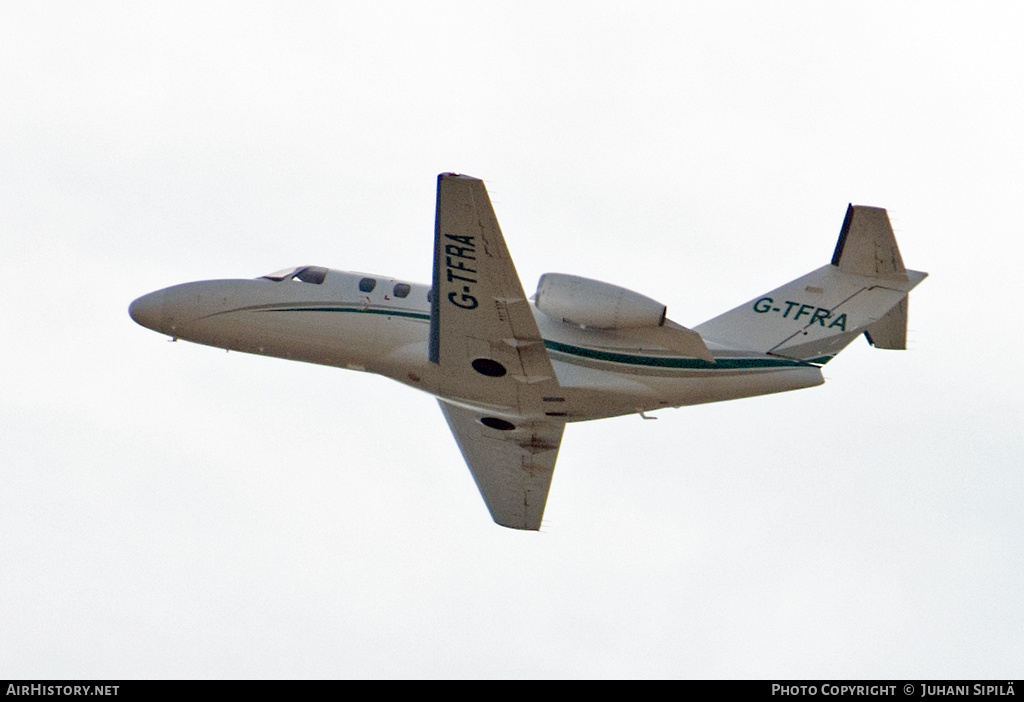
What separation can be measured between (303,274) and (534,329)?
241 inches

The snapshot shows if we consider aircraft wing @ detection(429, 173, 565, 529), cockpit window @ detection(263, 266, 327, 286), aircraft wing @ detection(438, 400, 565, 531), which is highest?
cockpit window @ detection(263, 266, 327, 286)

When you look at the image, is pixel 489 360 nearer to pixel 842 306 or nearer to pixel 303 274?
pixel 303 274

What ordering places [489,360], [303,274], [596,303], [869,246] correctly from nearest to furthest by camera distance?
[596,303]
[489,360]
[869,246]
[303,274]

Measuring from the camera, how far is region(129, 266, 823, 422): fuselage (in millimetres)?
26984

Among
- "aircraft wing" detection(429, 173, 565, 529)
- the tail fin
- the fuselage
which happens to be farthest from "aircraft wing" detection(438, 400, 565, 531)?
the tail fin

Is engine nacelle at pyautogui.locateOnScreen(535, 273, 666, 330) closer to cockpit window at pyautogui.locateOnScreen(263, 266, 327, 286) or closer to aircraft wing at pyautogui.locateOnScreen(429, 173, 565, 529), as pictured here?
aircraft wing at pyautogui.locateOnScreen(429, 173, 565, 529)

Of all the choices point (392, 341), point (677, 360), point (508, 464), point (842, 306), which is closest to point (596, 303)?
A: point (677, 360)

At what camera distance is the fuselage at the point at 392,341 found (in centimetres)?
2698

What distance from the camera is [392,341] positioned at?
27.9 meters

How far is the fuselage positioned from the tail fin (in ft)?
1.75

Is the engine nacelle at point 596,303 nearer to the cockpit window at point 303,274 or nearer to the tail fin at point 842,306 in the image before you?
the tail fin at point 842,306

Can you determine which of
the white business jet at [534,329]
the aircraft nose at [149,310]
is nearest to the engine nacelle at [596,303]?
the white business jet at [534,329]
